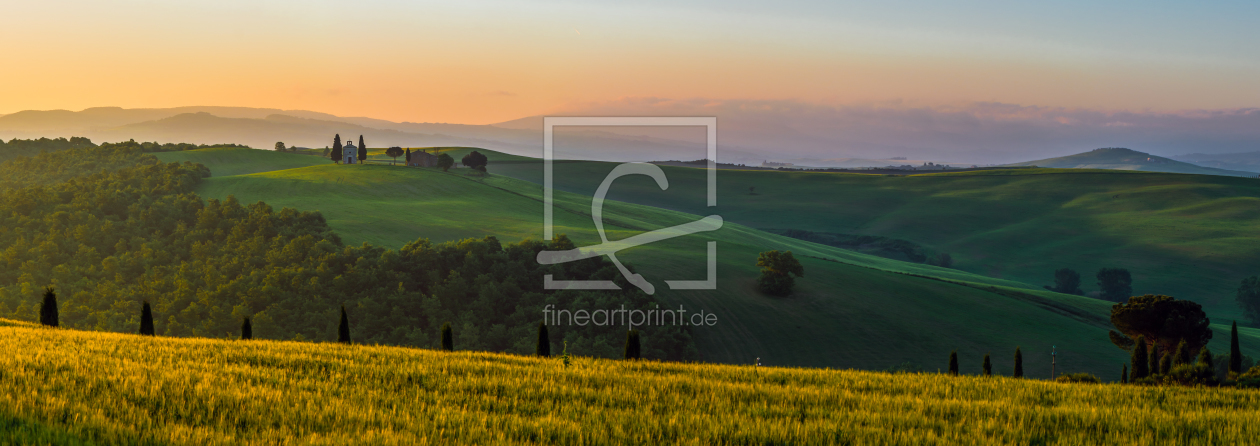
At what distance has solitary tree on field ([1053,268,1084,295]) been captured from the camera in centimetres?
11900

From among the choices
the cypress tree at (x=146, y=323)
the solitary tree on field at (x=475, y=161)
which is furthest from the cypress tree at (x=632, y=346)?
the solitary tree on field at (x=475, y=161)

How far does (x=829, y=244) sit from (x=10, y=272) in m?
127

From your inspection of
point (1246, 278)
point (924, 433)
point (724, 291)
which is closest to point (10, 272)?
point (724, 291)

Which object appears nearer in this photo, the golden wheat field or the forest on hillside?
the golden wheat field

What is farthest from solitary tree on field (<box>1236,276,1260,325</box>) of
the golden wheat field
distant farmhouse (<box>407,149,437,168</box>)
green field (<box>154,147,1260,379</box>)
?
distant farmhouse (<box>407,149,437,168</box>)

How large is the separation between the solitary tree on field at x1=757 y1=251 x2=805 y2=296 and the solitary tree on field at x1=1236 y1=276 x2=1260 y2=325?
219ft

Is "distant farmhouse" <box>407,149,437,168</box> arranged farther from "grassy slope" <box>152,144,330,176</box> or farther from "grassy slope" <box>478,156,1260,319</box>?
"grassy slope" <box>478,156,1260,319</box>

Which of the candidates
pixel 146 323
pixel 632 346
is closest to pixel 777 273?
pixel 632 346

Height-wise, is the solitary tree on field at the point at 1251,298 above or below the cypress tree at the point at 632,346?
below

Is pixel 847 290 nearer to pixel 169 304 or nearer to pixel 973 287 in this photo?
pixel 973 287

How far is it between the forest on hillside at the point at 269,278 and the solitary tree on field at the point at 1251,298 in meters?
85.1

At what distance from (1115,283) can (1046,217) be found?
46.2m

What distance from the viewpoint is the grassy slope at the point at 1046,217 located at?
12250 cm

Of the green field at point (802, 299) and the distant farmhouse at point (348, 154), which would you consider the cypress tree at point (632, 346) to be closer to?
the green field at point (802, 299)
